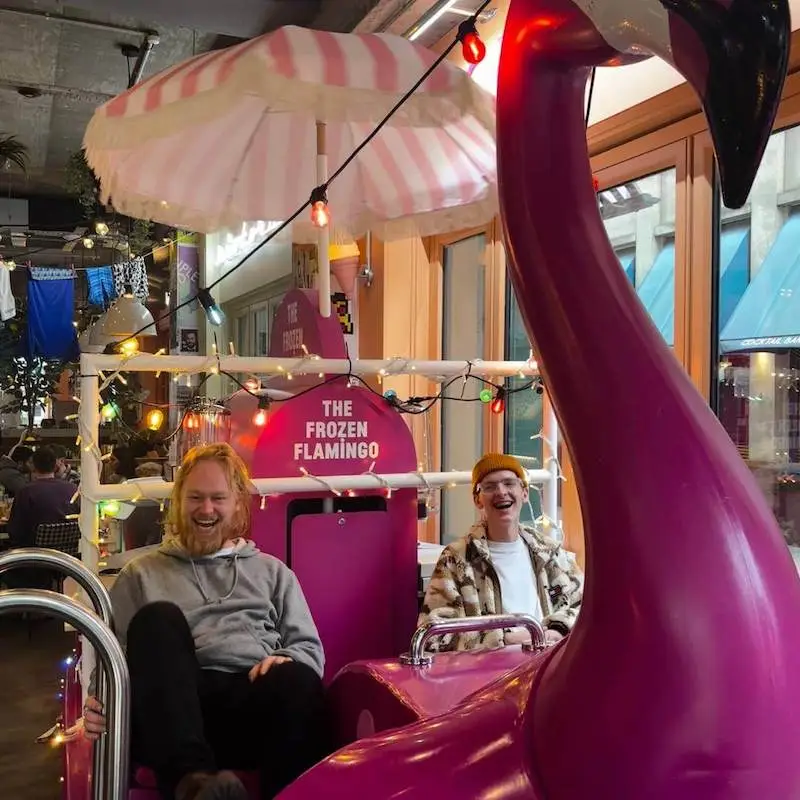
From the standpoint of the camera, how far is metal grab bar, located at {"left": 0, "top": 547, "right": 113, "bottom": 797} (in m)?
1.29

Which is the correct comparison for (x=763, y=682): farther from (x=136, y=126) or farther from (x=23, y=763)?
(x=23, y=763)

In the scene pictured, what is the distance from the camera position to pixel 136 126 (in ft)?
7.42

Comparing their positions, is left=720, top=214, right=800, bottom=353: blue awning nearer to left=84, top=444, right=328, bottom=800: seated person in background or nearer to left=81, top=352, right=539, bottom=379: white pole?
left=81, top=352, right=539, bottom=379: white pole

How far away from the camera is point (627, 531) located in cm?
63

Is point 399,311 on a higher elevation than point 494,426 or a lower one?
higher

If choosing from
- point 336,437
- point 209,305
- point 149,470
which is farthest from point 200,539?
point 149,470

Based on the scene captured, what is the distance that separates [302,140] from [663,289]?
5.54 ft

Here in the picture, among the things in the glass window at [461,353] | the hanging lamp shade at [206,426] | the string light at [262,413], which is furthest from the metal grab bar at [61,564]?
the glass window at [461,353]

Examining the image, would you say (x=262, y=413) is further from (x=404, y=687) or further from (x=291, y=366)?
(x=404, y=687)

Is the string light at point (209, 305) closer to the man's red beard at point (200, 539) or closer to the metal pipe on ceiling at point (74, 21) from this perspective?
the man's red beard at point (200, 539)

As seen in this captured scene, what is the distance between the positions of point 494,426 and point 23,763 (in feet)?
9.75

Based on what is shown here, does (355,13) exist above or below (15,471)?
above

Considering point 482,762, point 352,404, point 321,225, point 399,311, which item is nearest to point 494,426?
point 399,311

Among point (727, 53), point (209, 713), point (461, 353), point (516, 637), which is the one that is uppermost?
point (461, 353)
